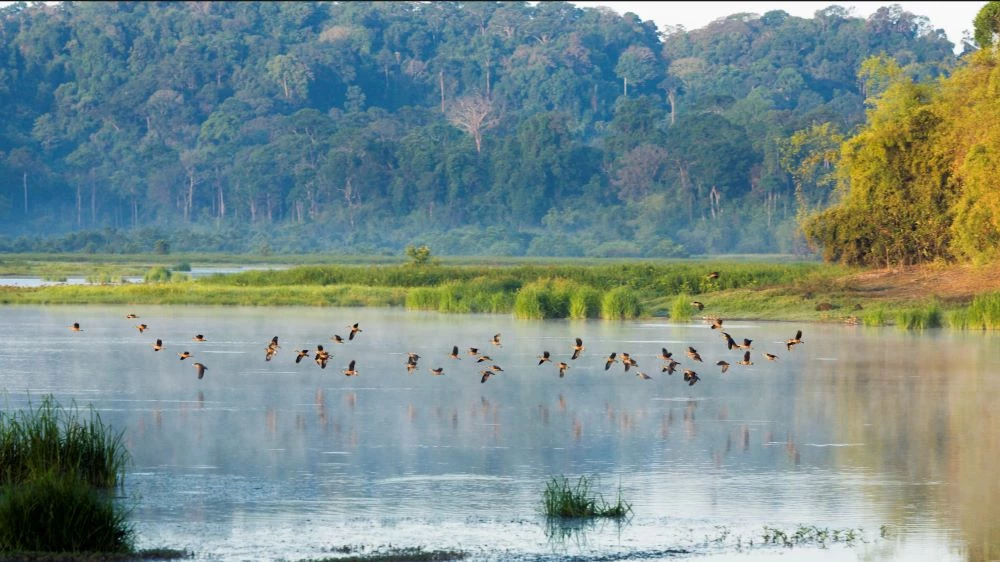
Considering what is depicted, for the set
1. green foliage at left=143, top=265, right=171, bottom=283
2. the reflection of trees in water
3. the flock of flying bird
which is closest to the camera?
the reflection of trees in water

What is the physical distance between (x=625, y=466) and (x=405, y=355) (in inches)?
594

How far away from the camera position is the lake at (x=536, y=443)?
1330 cm

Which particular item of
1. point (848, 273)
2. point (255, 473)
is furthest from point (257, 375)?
point (848, 273)

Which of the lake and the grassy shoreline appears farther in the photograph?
the grassy shoreline

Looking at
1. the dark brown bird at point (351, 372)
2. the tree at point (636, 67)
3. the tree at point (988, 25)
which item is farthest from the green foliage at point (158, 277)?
the tree at point (636, 67)

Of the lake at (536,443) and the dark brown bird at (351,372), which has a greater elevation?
the dark brown bird at (351,372)

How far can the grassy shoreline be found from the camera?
140 ft

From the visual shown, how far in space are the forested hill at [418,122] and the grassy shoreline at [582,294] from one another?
44.2 meters

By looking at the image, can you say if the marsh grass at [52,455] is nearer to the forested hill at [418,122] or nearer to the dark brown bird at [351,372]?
the dark brown bird at [351,372]

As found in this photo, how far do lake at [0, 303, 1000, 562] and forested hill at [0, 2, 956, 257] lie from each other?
6703 centimetres

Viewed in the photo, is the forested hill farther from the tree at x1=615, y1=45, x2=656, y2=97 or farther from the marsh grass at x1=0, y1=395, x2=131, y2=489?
the marsh grass at x1=0, y1=395, x2=131, y2=489

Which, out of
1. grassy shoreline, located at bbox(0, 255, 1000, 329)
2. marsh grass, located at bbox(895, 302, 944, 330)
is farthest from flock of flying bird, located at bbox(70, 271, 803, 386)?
grassy shoreline, located at bbox(0, 255, 1000, 329)

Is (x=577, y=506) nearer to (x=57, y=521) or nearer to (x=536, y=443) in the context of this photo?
(x=57, y=521)

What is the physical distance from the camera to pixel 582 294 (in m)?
45.0
